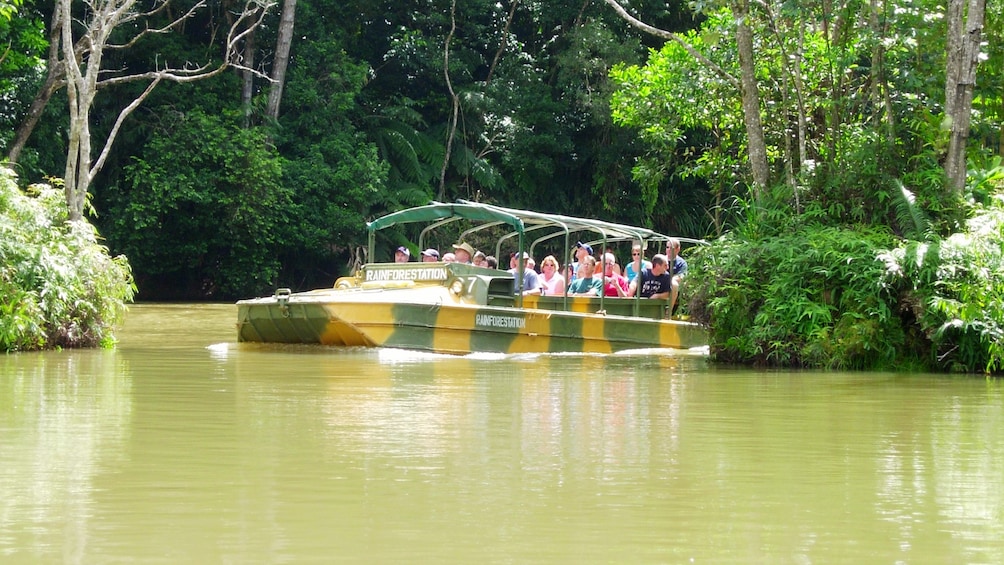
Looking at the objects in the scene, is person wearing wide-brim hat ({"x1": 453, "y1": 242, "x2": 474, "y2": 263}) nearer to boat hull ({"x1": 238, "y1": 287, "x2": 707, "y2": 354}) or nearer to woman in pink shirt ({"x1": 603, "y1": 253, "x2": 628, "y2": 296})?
boat hull ({"x1": 238, "y1": 287, "x2": 707, "y2": 354})

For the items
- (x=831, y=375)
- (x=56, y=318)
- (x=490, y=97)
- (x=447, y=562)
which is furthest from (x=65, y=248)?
(x=490, y=97)

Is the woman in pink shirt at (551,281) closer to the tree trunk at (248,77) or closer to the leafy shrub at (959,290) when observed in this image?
the leafy shrub at (959,290)

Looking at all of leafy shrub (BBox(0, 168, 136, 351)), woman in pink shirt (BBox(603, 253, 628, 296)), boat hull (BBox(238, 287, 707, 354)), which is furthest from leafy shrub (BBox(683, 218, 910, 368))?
leafy shrub (BBox(0, 168, 136, 351))

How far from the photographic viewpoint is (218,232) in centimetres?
3391

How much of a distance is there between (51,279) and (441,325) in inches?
172

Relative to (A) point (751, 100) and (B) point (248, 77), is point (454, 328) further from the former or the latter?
(B) point (248, 77)

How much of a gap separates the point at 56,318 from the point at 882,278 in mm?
8978

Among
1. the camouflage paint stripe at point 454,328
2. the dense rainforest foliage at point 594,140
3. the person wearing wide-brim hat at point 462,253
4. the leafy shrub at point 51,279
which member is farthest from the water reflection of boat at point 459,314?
the leafy shrub at point 51,279

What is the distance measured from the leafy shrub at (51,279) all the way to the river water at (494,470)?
11.1 ft

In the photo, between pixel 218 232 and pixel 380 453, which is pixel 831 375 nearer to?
pixel 380 453

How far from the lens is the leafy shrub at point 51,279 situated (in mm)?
15336

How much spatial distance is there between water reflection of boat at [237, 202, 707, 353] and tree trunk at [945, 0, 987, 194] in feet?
11.2

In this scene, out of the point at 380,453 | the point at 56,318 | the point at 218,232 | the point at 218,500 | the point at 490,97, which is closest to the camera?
the point at 218,500

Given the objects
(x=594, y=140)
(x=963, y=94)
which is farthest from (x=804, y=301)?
(x=594, y=140)
